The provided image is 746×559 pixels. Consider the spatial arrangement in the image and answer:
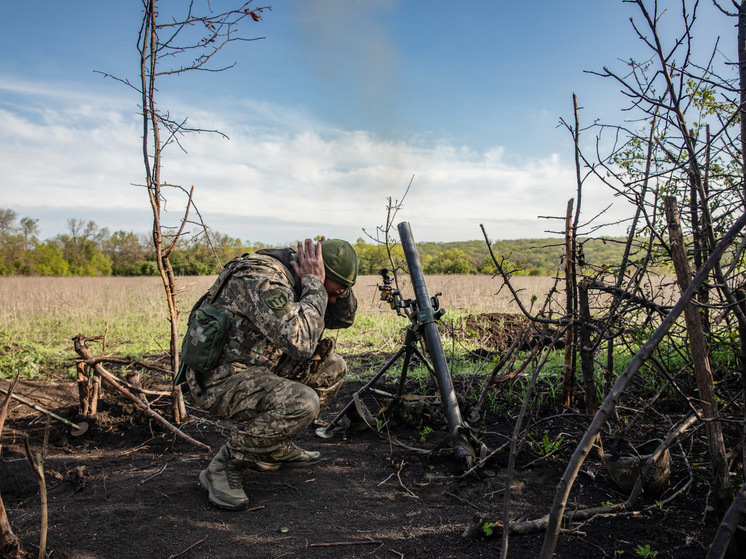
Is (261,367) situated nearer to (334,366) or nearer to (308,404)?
(308,404)

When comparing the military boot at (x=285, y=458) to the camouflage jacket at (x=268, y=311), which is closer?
the camouflage jacket at (x=268, y=311)

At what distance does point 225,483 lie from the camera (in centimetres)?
266

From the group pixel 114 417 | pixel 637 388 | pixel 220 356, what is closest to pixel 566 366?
pixel 637 388

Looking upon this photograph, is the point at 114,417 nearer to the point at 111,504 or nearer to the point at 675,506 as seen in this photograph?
the point at 111,504

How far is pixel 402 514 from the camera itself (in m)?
2.49

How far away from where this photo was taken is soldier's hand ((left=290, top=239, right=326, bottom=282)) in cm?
312

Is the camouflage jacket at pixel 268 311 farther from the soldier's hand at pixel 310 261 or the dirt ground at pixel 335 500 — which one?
the dirt ground at pixel 335 500

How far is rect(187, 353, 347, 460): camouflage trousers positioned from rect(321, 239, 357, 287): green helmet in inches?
30.8

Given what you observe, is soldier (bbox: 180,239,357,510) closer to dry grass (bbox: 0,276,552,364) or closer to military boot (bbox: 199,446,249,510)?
military boot (bbox: 199,446,249,510)

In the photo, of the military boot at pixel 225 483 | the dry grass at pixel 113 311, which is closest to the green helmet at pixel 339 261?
the military boot at pixel 225 483

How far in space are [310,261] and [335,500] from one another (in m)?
1.46

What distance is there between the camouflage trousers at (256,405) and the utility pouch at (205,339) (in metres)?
0.14

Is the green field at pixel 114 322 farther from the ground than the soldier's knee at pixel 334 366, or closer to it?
closer to it

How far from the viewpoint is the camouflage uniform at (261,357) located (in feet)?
9.04
